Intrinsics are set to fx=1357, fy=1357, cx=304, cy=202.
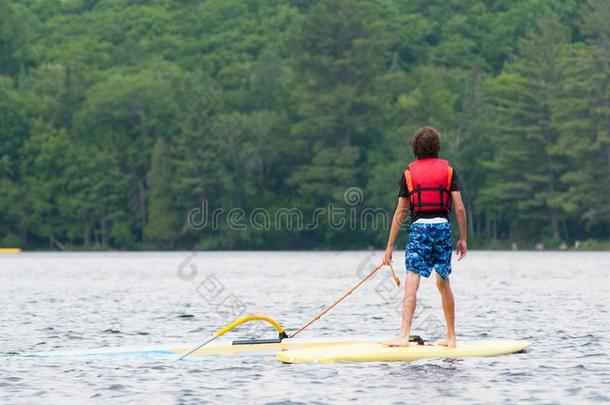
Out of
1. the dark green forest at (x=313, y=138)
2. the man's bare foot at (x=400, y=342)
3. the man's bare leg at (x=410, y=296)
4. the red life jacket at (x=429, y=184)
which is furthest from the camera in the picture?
the dark green forest at (x=313, y=138)

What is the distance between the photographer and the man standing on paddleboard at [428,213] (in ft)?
55.2

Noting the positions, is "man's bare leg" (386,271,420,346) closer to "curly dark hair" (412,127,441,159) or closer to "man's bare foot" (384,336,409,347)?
"man's bare foot" (384,336,409,347)

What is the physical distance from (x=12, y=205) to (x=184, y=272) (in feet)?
163

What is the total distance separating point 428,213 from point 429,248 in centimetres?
45

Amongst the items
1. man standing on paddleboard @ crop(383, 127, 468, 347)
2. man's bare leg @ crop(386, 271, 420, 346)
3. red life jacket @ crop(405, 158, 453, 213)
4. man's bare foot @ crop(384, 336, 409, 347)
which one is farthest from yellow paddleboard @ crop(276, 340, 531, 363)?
red life jacket @ crop(405, 158, 453, 213)

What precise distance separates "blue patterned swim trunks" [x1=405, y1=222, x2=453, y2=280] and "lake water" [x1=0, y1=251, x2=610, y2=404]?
4.03ft

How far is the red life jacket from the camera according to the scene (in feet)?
55.1

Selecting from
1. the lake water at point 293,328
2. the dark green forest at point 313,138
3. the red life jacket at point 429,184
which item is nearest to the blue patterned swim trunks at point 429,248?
the red life jacket at point 429,184

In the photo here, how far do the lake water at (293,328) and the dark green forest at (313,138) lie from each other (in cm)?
4991

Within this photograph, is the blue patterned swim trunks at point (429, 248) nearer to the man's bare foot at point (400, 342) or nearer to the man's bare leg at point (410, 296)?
the man's bare leg at point (410, 296)

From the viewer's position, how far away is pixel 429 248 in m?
17.0

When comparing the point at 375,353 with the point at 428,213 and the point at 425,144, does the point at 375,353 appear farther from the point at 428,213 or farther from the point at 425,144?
the point at 425,144

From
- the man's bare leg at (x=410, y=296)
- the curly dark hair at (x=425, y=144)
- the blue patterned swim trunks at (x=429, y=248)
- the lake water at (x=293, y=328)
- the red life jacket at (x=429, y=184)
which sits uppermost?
the curly dark hair at (x=425, y=144)

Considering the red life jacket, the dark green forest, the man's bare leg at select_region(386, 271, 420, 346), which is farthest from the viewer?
the dark green forest
